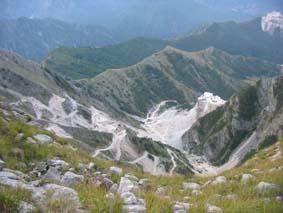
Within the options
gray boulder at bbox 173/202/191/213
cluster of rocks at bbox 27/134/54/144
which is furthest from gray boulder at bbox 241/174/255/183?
cluster of rocks at bbox 27/134/54/144

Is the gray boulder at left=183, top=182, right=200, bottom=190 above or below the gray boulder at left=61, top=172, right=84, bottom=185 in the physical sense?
below

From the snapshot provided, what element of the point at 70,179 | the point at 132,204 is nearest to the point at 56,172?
the point at 70,179

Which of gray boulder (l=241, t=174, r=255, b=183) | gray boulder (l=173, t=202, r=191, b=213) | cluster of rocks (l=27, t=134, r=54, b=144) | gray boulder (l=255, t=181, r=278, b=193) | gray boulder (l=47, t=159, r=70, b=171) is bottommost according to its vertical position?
gray boulder (l=173, t=202, r=191, b=213)

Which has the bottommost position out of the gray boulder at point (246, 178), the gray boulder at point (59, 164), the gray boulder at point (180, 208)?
the gray boulder at point (180, 208)

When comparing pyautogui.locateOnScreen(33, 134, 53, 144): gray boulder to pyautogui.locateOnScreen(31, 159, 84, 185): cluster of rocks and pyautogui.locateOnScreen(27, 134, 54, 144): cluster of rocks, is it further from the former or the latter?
pyautogui.locateOnScreen(31, 159, 84, 185): cluster of rocks

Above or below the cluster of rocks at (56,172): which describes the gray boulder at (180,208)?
below

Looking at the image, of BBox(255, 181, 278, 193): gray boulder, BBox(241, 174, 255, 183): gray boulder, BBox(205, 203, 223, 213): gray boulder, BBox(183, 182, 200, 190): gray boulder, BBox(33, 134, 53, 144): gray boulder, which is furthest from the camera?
BBox(33, 134, 53, 144): gray boulder

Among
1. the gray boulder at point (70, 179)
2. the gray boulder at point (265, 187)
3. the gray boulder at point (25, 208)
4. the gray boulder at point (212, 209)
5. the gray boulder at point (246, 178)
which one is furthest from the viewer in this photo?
the gray boulder at point (246, 178)

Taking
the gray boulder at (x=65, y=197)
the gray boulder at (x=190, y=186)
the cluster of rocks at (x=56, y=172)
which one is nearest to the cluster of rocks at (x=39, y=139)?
the cluster of rocks at (x=56, y=172)

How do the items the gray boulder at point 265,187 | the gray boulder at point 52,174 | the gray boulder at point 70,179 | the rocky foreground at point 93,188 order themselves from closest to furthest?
the rocky foreground at point 93,188 < the gray boulder at point 265,187 < the gray boulder at point 70,179 < the gray boulder at point 52,174

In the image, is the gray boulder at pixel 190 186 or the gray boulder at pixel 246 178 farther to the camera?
the gray boulder at pixel 190 186

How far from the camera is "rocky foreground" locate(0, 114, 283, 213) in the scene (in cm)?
1472

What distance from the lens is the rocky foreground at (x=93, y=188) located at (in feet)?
48.3

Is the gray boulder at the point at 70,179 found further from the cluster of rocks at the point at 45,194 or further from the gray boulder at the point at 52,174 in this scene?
the cluster of rocks at the point at 45,194
